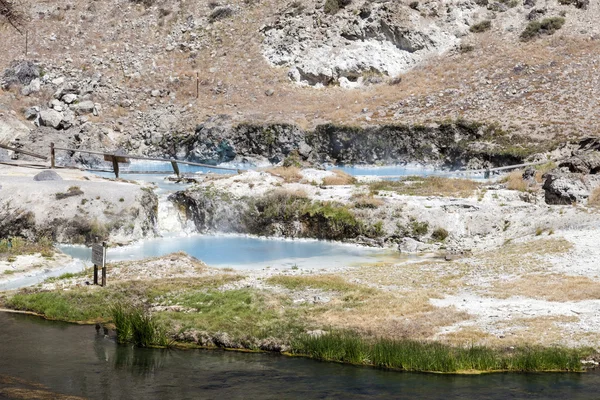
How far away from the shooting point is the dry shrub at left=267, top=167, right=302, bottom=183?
41.9m

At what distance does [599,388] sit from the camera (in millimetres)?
14875

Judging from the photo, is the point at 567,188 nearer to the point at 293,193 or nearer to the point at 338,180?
the point at 338,180

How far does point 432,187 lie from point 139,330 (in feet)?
83.7

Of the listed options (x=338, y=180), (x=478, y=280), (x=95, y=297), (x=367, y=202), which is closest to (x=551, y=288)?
(x=478, y=280)

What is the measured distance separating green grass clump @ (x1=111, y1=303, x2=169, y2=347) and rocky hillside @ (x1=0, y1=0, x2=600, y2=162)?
143 feet

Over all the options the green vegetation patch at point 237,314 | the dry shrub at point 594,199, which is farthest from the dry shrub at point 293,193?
the green vegetation patch at point 237,314

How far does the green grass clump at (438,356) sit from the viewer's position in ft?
53.0

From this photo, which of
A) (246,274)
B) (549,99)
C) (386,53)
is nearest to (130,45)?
(386,53)

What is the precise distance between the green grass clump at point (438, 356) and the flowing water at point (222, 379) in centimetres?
28

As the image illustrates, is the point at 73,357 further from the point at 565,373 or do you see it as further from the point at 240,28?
the point at 240,28

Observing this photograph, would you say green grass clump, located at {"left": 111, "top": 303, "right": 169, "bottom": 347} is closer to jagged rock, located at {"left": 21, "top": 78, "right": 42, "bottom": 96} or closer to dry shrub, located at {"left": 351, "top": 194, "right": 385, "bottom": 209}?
dry shrub, located at {"left": 351, "top": 194, "right": 385, "bottom": 209}

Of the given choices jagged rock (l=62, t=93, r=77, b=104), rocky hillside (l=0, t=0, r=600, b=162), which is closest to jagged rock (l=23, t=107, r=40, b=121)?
rocky hillside (l=0, t=0, r=600, b=162)

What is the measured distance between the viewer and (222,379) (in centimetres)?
1580

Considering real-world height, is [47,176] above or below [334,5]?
below
